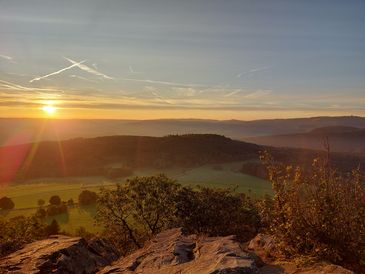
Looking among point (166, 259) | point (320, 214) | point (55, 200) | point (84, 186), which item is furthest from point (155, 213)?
point (84, 186)

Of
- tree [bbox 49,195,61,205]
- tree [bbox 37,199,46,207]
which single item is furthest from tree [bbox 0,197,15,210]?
tree [bbox 49,195,61,205]

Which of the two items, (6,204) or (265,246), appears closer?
(265,246)

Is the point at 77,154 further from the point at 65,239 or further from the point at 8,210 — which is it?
the point at 65,239

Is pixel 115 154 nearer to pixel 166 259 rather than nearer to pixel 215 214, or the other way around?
pixel 215 214

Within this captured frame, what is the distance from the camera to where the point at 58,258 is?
19.0 metres

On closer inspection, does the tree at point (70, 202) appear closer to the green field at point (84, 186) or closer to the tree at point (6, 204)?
the green field at point (84, 186)

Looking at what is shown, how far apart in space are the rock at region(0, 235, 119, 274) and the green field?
179 feet

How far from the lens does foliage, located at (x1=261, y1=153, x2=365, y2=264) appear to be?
13.3 meters

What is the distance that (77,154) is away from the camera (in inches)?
6865

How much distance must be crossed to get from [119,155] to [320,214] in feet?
548

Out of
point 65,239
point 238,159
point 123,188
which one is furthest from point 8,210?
point 238,159

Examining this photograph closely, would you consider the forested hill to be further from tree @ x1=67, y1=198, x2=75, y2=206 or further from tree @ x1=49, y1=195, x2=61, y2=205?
tree @ x1=67, y1=198, x2=75, y2=206

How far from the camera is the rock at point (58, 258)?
18.0 m

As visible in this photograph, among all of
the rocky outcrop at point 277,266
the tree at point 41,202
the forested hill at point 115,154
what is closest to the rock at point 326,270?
the rocky outcrop at point 277,266
